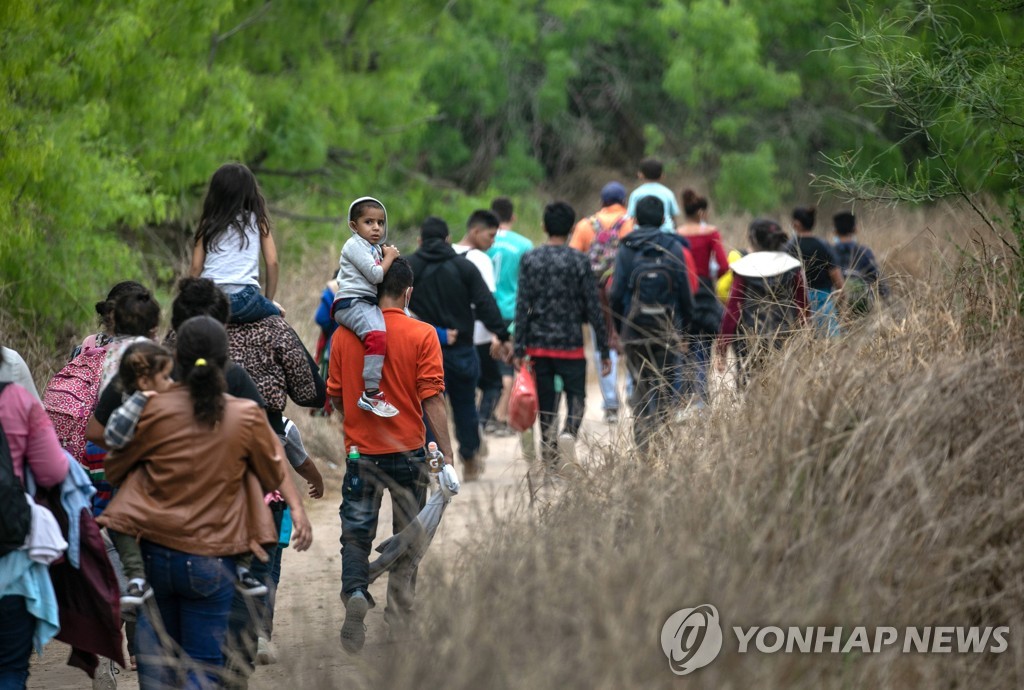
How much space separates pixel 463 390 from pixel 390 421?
10.8 feet

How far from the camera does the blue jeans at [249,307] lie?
21.4 ft

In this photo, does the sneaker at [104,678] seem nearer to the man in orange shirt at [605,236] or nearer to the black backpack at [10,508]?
the black backpack at [10,508]

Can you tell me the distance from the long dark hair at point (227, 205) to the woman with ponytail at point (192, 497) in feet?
5.96

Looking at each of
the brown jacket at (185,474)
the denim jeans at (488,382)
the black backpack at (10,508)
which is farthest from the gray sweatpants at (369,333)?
the denim jeans at (488,382)

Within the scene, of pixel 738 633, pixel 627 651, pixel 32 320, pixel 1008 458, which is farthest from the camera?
pixel 32 320

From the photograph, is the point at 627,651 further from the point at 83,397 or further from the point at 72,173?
the point at 72,173

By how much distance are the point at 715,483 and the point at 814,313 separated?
2134 mm

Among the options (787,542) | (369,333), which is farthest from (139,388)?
(787,542)

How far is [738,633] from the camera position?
4.29 meters

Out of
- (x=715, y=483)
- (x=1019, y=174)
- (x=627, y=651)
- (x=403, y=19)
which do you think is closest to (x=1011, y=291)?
(x=1019, y=174)

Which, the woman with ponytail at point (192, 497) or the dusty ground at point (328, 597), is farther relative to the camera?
the woman with ponytail at point (192, 497)

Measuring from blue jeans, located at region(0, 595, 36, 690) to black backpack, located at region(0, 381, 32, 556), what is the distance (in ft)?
0.73

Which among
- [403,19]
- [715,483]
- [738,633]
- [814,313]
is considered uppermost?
[403,19]

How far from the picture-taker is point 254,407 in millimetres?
5047
